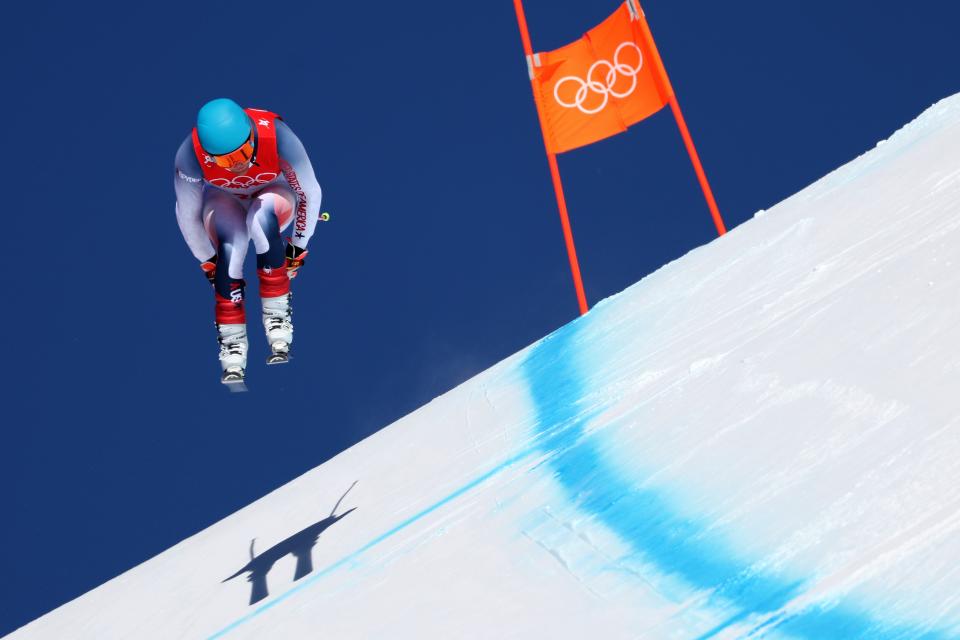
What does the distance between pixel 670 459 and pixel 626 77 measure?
2.87 meters

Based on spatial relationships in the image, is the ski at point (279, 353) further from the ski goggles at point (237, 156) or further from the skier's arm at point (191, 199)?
the ski goggles at point (237, 156)

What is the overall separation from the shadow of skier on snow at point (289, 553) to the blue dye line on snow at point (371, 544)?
0.10 metres

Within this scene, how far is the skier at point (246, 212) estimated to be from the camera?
3818mm

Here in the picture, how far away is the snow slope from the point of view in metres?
2.28

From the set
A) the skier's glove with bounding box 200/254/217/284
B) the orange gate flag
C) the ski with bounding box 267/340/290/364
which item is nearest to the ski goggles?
the skier's glove with bounding box 200/254/217/284

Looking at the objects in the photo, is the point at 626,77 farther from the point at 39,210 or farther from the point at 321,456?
the point at 39,210

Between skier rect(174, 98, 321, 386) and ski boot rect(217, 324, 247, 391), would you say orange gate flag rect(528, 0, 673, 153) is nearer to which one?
skier rect(174, 98, 321, 386)

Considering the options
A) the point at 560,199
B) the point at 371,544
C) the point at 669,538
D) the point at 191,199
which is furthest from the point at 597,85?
the point at 669,538

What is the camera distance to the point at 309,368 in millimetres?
6578

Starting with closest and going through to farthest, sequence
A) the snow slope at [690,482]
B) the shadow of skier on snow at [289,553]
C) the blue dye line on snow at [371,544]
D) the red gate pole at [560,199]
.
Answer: the snow slope at [690,482], the blue dye line on snow at [371,544], the shadow of skier on snow at [289,553], the red gate pole at [560,199]

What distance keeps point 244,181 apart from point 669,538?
5.98 feet

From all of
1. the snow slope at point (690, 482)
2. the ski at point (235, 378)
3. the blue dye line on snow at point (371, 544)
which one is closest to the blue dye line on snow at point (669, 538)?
the snow slope at point (690, 482)

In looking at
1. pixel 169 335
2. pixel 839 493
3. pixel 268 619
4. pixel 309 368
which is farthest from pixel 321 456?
pixel 839 493

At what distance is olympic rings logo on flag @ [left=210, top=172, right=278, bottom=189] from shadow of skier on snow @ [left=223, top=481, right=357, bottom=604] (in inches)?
38.0
